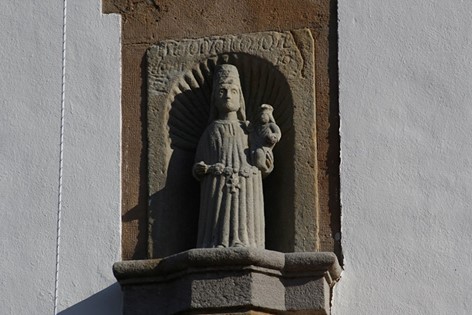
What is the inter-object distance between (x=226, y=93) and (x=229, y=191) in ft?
1.66

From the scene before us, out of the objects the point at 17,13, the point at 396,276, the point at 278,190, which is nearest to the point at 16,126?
the point at 17,13

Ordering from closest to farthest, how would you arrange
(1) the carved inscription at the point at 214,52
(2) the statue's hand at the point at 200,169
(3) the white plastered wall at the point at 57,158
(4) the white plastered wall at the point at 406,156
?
(4) the white plastered wall at the point at 406,156 < (2) the statue's hand at the point at 200,169 < (3) the white plastered wall at the point at 57,158 < (1) the carved inscription at the point at 214,52

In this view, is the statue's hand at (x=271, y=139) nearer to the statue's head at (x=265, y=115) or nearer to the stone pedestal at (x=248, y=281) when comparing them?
the statue's head at (x=265, y=115)

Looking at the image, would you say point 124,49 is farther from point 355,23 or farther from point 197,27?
point 355,23

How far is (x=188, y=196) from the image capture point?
873cm

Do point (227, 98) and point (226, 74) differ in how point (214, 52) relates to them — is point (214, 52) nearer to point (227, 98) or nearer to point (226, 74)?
point (226, 74)

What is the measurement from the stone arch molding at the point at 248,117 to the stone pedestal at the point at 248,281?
0.21 metres

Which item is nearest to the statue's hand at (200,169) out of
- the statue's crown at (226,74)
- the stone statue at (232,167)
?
the stone statue at (232,167)

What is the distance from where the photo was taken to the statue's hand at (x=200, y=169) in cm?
851

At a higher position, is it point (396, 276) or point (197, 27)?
point (197, 27)

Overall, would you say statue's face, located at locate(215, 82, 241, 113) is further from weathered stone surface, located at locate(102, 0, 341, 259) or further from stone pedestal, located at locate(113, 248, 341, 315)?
stone pedestal, located at locate(113, 248, 341, 315)

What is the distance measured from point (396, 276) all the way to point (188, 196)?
1.10m

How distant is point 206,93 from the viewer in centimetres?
886

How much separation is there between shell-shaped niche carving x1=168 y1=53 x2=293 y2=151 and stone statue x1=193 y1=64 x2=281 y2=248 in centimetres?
9
